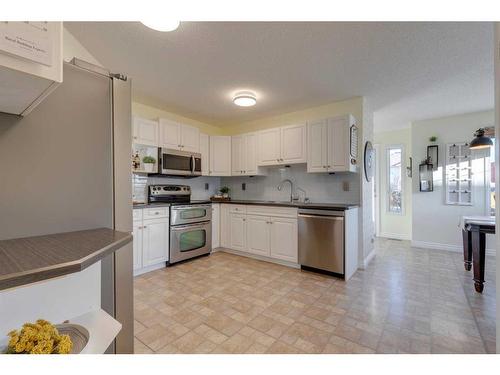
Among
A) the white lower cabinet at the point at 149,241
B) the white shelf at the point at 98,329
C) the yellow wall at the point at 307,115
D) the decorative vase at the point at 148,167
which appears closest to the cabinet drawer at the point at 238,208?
the white lower cabinet at the point at 149,241

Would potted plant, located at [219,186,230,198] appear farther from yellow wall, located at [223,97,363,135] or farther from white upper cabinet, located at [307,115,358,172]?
white upper cabinet, located at [307,115,358,172]

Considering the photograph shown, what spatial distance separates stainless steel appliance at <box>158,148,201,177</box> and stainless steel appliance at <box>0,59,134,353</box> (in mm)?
2435

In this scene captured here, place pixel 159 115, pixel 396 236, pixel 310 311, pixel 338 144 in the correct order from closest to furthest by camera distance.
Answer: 1. pixel 310 311
2. pixel 338 144
3. pixel 159 115
4. pixel 396 236

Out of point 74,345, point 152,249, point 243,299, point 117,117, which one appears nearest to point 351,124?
point 243,299

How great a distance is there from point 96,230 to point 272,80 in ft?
8.19

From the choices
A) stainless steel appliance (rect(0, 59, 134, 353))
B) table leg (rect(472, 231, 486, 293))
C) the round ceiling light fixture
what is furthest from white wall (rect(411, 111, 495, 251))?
stainless steel appliance (rect(0, 59, 134, 353))

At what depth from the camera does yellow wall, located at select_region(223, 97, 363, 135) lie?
3.37 metres

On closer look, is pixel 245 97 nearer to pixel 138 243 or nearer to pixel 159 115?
pixel 159 115

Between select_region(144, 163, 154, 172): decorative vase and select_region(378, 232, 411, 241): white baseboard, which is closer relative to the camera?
select_region(144, 163, 154, 172): decorative vase

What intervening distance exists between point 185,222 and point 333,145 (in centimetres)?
241

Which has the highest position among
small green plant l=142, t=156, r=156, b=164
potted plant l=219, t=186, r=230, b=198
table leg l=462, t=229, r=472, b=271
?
small green plant l=142, t=156, r=156, b=164

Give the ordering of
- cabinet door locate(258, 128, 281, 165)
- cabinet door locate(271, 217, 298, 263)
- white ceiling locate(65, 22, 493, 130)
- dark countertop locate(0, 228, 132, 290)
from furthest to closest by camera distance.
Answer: cabinet door locate(258, 128, 281, 165) → cabinet door locate(271, 217, 298, 263) → white ceiling locate(65, 22, 493, 130) → dark countertop locate(0, 228, 132, 290)

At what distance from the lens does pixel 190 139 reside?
398 centimetres

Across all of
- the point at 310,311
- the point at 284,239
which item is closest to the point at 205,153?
the point at 284,239
